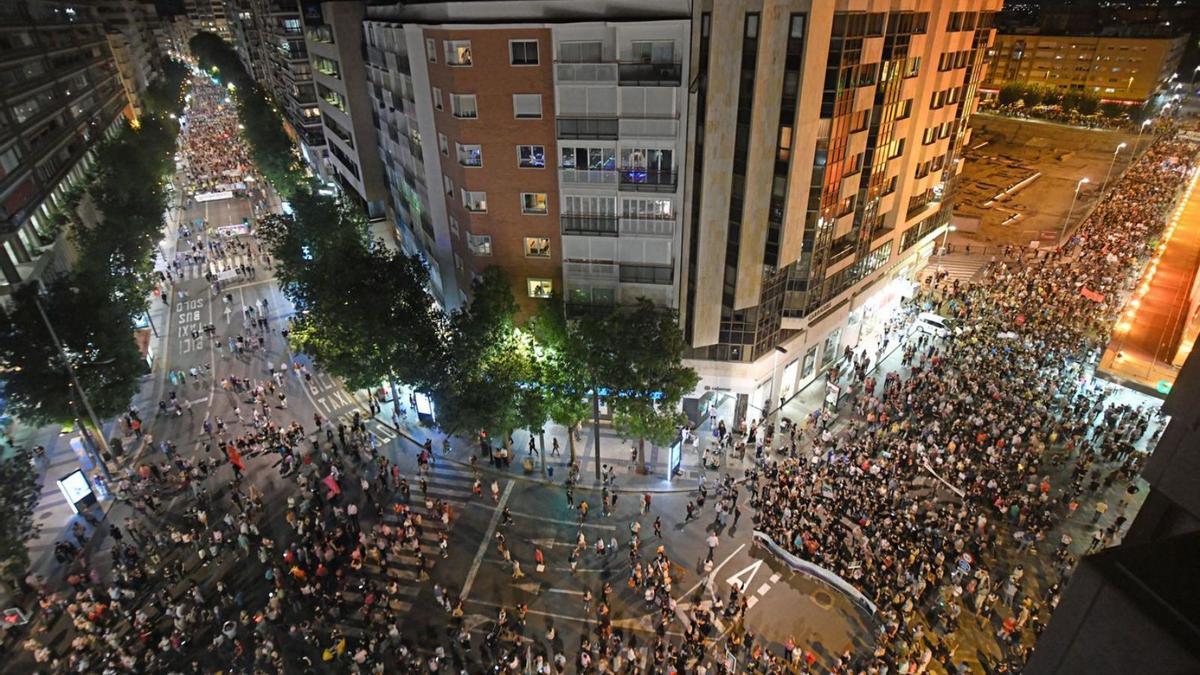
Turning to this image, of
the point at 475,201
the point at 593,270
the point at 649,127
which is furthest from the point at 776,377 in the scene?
the point at 475,201

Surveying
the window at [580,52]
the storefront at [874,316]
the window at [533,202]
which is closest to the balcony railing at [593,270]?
the window at [533,202]

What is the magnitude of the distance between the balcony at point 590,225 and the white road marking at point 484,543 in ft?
51.6

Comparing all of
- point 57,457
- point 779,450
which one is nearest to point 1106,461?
point 779,450

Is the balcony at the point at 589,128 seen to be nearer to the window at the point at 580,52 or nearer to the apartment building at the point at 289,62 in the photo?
the window at the point at 580,52

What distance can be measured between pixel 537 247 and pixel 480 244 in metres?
3.81

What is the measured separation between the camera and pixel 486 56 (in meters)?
33.4

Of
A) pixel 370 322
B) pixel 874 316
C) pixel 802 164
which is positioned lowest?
pixel 874 316

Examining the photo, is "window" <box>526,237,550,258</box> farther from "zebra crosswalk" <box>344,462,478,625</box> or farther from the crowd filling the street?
"zebra crosswalk" <box>344,462,478,625</box>

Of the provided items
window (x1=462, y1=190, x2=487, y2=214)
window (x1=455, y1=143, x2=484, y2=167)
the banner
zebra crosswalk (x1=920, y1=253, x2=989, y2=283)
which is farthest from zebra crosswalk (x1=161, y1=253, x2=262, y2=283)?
zebra crosswalk (x1=920, y1=253, x2=989, y2=283)

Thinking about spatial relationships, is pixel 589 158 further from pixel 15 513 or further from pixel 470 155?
pixel 15 513

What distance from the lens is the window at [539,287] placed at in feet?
128

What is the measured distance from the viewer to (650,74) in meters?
31.7

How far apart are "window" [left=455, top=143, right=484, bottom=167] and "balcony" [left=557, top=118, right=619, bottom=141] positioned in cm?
530

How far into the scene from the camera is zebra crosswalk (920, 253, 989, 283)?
2579 inches
